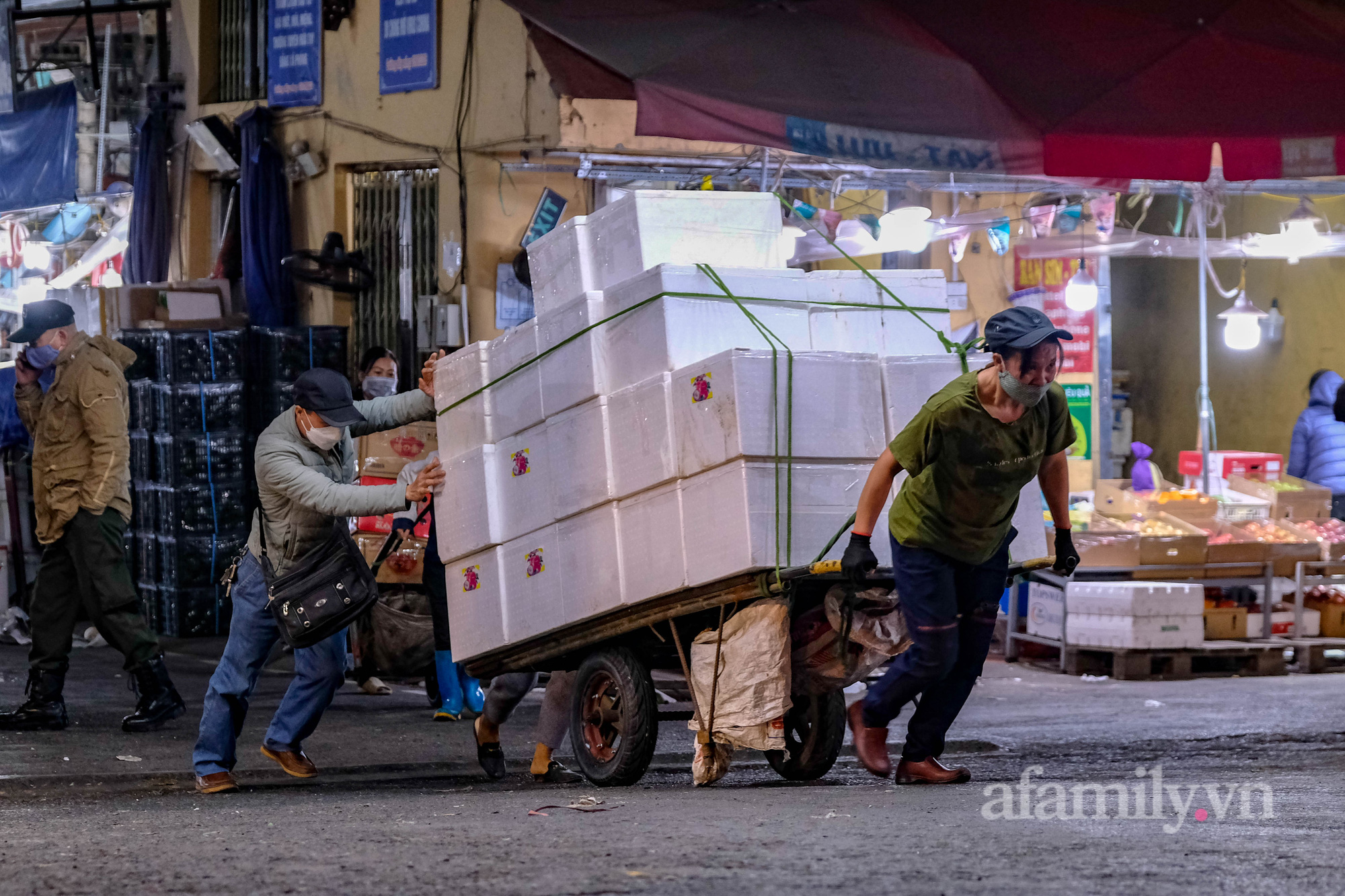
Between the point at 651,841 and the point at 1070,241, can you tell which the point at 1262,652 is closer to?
the point at 1070,241

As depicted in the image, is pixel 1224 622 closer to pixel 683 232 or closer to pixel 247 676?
pixel 683 232

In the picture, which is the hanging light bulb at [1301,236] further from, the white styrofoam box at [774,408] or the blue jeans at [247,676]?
the blue jeans at [247,676]

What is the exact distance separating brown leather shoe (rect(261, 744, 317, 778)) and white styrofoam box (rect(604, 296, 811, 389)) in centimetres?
217

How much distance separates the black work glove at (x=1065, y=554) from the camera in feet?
19.9

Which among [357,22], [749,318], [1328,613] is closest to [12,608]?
[357,22]

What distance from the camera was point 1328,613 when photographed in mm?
A: 11414

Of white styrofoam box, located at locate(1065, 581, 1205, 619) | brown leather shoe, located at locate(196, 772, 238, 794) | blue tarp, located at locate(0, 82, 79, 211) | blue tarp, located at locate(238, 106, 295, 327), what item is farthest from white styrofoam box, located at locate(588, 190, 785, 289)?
blue tarp, located at locate(0, 82, 79, 211)

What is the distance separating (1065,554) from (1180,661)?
5.21 m

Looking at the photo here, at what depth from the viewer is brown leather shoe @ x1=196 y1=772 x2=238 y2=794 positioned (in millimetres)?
6438

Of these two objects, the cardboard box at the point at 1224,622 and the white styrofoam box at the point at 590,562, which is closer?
the white styrofoam box at the point at 590,562

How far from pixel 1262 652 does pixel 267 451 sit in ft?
25.0

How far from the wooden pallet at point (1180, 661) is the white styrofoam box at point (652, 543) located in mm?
5755

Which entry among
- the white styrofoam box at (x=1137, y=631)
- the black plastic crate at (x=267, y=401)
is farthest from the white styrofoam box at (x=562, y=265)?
the white styrofoam box at (x=1137, y=631)

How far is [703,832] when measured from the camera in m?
4.64
